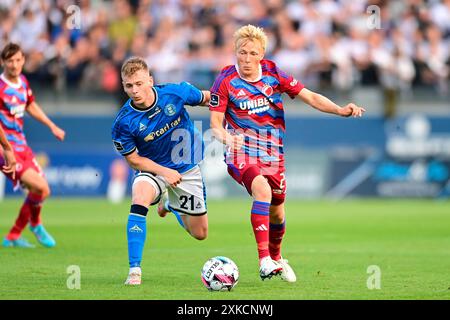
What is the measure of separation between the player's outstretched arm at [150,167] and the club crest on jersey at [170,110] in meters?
0.52

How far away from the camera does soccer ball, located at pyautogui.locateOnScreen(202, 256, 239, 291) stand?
8695 mm

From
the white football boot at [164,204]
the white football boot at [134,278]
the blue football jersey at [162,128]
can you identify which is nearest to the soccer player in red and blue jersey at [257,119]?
the blue football jersey at [162,128]

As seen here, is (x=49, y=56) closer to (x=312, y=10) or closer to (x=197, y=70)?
(x=197, y=70)

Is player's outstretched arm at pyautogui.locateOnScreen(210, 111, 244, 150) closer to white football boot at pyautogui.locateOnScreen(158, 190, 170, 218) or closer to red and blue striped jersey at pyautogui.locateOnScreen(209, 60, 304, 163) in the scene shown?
red and blue striped jersey at pyautogui.locateOnScreen(209, 60, 304, 163)

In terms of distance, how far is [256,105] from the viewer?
9.83m

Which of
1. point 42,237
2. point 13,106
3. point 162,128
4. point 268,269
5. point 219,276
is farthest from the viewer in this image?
point 42,237

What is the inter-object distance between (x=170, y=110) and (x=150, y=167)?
0.65 metres

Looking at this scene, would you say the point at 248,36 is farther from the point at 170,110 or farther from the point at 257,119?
the point at 170,110

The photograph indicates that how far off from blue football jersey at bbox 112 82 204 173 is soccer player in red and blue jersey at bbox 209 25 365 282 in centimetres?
37

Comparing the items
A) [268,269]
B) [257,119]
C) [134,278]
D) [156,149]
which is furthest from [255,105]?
[134,278]

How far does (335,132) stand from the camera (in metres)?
22.3

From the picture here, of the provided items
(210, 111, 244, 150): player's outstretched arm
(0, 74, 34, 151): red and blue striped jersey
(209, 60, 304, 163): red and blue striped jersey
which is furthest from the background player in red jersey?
(210, 111, 244, 150): player's outstretched arm

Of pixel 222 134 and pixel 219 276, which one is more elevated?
pixel 222 134

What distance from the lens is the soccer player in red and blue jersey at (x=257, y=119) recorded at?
9.48 m
